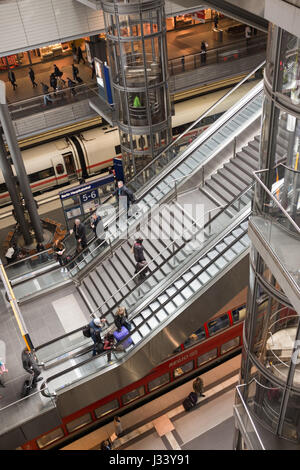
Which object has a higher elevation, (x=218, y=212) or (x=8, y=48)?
(x=8, y=48)

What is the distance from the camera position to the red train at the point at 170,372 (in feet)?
45.2

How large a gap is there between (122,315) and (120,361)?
1224 mm

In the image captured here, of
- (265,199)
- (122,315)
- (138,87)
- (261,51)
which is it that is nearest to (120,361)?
(122,315)

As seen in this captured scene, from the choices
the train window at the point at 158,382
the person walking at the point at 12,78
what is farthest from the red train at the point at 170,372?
the person walking at the point at 12,78

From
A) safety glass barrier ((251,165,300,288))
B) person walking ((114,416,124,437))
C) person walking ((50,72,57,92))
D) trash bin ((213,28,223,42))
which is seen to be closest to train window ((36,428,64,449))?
person walking ((114,416,124,437))

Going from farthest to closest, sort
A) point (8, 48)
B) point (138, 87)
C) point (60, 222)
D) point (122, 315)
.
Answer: point (60, 222) → point (8, 48) → point (138, 87) → point (122, 315)

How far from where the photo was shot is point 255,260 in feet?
26.3

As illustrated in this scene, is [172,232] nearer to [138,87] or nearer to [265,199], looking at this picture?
[138,87]

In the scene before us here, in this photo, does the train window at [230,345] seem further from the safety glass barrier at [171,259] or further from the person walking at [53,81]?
the person walking at [53,81]

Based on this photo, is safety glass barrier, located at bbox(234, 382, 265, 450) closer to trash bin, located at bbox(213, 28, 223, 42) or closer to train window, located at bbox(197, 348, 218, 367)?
train window, located at bbox(197, 348, 218, 367)

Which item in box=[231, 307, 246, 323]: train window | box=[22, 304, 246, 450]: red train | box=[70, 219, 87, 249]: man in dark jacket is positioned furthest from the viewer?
box=[70, 219, 87, 249]: man in dark jacket

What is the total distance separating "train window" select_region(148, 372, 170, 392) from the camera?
48.6 ft

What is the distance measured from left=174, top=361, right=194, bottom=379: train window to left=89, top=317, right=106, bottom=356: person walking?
3.47 m

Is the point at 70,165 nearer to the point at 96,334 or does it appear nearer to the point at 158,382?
the point at 158,382
